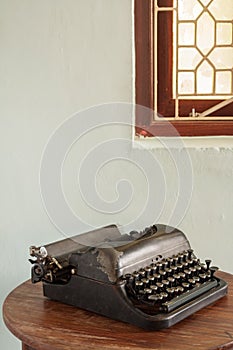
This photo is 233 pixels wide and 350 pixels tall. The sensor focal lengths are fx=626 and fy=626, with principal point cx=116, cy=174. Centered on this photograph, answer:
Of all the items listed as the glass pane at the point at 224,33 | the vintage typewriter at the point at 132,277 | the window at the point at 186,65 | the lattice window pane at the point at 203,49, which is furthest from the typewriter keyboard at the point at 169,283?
the glass pane at the point at 224,33

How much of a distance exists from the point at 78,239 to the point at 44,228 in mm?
482

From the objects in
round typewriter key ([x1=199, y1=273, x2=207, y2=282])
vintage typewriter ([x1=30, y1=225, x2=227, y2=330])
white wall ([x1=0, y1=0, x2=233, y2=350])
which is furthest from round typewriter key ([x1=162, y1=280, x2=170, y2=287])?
white wall ([x1=0, y1=0, x2=233, y2=350])

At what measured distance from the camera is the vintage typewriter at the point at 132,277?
1449 mm

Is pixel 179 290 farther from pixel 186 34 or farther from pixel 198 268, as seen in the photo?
pixel 186 34

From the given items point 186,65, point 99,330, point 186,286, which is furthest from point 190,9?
point 99,330

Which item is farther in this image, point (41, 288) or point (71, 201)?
point (71, 201)

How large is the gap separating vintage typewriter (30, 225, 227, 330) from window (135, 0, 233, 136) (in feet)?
1.98

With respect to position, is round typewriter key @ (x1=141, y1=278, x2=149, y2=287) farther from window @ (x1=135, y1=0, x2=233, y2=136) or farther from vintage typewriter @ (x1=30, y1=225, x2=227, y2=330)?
window @ (x1=135, y1=0, x2=233, y2=136)

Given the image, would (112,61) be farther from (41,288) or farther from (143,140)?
(41,288)

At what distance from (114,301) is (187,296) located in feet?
0.58

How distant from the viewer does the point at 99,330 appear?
1.43m

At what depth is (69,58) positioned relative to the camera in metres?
2.09

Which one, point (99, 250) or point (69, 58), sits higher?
point (69, 58)

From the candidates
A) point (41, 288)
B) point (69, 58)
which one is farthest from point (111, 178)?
point (41, 288)
